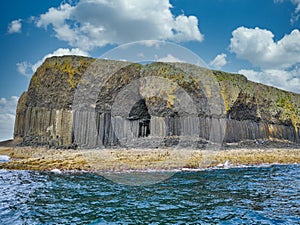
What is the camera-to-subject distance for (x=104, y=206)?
10461 mm

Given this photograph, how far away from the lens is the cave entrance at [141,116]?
38.6 meters

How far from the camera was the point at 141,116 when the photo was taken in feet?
129

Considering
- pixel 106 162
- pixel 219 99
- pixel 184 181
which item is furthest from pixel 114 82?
pixel 184 181

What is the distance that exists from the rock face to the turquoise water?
732 inches

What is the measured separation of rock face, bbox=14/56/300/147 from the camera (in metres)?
35.3

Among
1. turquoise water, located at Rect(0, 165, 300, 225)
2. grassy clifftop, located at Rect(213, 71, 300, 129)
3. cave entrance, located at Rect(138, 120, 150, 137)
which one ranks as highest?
grassy clifftop, located at Rect(213, 71, 300, 129)

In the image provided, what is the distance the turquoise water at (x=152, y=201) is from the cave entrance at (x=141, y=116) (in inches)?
861

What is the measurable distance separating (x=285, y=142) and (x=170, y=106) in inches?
905

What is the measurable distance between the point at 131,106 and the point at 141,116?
6.45 ft

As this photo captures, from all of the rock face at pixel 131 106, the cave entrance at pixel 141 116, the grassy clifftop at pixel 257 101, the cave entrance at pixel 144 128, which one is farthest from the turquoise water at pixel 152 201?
the grassy clifftop at pixel 257 101

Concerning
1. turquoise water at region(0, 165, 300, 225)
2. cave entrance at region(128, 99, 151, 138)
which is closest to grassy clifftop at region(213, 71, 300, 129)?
cave entrance at region(128, 99, 151, 138)

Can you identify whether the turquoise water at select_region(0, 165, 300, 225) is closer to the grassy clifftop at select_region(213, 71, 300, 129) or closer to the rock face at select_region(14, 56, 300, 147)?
the rock face at select_region(14, 56, 300, 147)

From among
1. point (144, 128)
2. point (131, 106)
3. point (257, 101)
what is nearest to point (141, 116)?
point (144, 128)

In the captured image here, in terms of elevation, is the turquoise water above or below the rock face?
below
